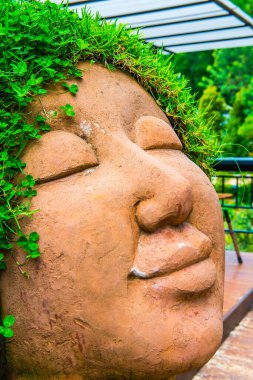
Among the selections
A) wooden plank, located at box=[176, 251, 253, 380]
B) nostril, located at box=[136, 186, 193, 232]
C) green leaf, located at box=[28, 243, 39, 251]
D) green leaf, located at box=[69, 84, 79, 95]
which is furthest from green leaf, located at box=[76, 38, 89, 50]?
wooden plank, located at box=[176, 251, 253, 380]

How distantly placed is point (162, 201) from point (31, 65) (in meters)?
0.56

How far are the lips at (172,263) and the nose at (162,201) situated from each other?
4cm

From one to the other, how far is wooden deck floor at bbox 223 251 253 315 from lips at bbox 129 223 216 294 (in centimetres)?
200

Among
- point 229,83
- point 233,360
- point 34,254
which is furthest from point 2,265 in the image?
point 229,83

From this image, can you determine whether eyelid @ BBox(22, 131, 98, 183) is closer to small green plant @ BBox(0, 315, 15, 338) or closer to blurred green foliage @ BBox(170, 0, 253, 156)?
small green plant @ BBox(0, 315, 15, 338)

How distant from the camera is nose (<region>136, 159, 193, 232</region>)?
1.51 metres

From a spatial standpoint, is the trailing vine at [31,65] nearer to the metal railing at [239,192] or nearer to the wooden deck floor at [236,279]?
the metal railing at [239,192]

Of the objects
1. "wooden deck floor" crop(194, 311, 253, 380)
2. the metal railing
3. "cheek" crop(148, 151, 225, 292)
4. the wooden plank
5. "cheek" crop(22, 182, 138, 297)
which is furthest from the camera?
the metal railing

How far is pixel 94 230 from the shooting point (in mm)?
1474

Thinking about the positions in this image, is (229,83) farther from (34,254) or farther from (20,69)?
(34,254)

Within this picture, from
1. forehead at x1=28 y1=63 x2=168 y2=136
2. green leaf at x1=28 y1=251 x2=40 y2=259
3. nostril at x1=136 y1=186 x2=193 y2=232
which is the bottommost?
green leaf at x1=28 y1=251 x2=40 y2=259

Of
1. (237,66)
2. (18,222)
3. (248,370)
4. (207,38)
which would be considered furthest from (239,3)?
(18,222)

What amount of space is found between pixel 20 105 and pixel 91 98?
0.23 metres

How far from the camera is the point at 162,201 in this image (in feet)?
5.00
